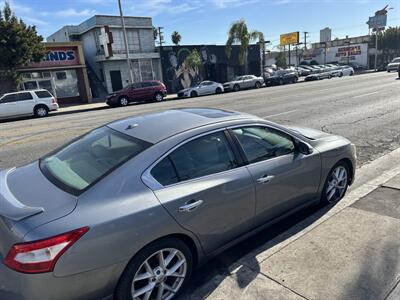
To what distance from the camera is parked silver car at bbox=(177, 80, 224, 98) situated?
83.8ft

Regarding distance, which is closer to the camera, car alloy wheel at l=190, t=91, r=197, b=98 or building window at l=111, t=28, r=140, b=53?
car alloy wheel at l=190, t=91, r=197, b=98

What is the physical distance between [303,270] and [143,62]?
1163 inches

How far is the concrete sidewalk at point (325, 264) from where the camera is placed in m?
2.55

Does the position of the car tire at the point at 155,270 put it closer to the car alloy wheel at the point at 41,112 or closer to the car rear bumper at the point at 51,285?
the car rear bumper at the point at 51,285

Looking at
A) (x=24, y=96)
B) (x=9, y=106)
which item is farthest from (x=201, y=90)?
(x=9, y=106)

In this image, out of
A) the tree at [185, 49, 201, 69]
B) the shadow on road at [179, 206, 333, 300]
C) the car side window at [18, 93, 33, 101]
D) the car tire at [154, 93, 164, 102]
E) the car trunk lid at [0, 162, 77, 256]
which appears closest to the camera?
the car trunk lid at [0, 162, 77, 256]

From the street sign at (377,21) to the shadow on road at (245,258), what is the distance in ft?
205

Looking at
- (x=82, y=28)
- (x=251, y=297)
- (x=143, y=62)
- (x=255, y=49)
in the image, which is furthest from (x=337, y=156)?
(x=255, y=49)

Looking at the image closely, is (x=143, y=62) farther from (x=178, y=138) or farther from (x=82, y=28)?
(x=178, y=138)

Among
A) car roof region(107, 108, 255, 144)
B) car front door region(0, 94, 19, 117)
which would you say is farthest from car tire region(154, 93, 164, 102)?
car roof region(107, 108, 255, 144)

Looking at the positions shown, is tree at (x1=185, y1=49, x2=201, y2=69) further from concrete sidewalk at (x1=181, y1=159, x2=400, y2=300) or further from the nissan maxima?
concrete sidewalk at (x1=181, y1=159, x2=400, y2=300)

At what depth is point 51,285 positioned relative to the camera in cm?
194

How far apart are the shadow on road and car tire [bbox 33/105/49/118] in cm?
1734

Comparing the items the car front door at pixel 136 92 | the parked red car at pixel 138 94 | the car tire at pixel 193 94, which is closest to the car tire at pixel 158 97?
the parked red car at pixel 138 94
